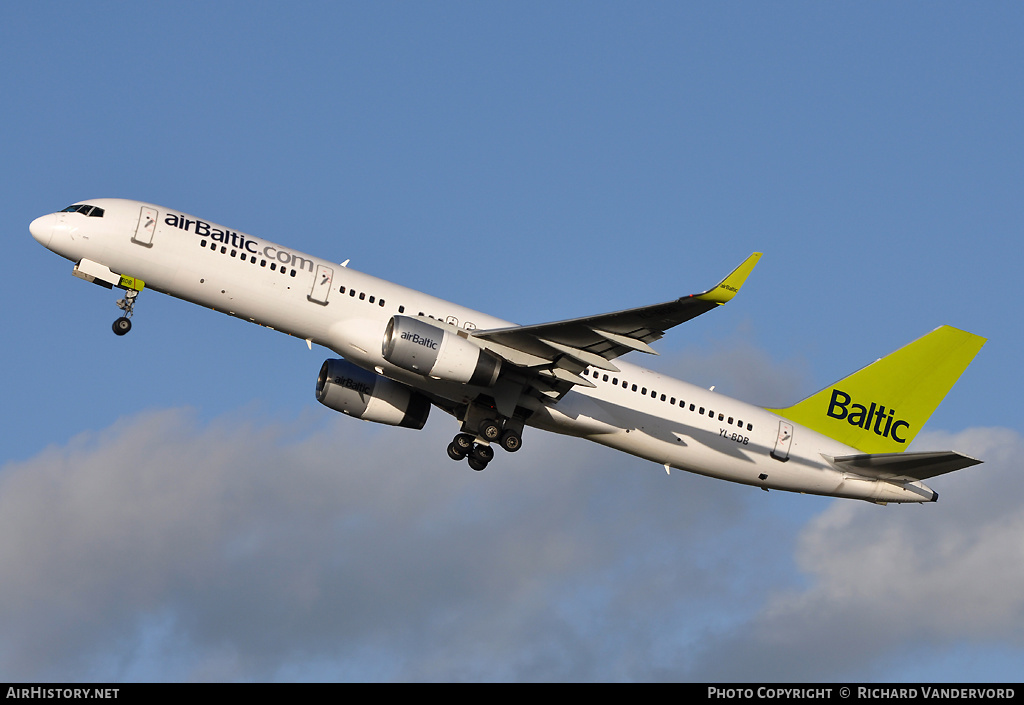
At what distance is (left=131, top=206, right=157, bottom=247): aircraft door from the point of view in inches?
1337

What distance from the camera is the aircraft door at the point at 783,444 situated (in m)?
38.5

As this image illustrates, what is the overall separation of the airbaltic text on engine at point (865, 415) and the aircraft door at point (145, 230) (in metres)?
24.2

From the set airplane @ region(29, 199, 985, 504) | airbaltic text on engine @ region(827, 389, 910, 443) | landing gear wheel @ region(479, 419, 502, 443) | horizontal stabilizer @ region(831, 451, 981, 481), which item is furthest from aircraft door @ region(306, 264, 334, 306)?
airbaltic text on engine @ region(827, 389, 910, 443)

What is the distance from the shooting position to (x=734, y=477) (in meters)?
38.4

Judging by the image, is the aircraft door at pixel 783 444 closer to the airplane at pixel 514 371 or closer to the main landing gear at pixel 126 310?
the airplane at pixel 514 371

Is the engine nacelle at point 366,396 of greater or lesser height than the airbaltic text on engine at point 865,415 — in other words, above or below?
below

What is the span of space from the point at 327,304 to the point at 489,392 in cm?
585

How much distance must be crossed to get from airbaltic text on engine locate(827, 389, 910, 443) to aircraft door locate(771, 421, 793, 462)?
8.71 ft

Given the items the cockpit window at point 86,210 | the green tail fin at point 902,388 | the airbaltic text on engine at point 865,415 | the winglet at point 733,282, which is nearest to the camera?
the winglet at point 733,282

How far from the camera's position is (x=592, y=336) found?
32.9m

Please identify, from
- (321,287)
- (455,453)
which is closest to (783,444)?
(455,453)

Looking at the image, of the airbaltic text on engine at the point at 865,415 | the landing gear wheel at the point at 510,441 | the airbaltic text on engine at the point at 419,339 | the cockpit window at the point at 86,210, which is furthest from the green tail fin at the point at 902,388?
the cockpit window at the point at 86,210
